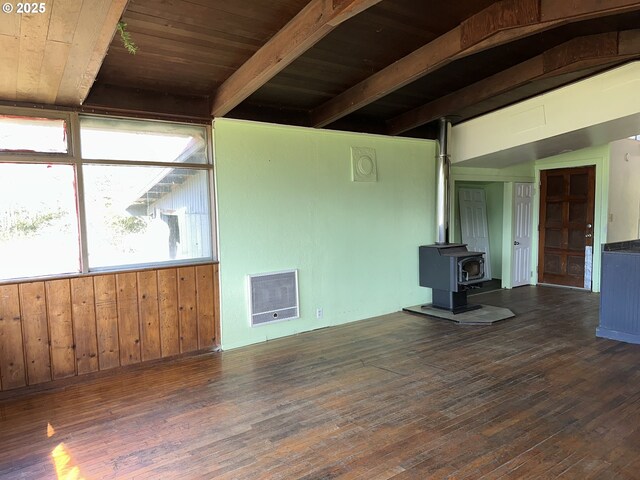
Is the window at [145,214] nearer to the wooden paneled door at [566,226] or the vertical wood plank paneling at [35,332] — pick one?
the vertical wood plank paneling at [35,332]

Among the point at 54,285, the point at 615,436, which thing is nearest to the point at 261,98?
the point at 54,285

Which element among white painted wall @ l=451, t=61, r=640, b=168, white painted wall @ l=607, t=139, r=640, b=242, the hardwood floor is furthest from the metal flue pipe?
white painted wall @ l=607, t=139, r=640, b=242

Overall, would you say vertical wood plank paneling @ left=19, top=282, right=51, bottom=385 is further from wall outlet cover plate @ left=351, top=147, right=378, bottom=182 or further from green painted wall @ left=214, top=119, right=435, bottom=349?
wall outlet cover plate @ left=351, top=147, right=378, bottom=182

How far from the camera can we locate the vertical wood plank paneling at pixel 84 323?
143 inches

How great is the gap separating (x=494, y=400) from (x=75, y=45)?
367 cm

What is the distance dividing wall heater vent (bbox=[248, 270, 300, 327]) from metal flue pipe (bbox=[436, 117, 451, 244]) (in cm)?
229

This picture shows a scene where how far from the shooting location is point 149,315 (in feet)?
13.1

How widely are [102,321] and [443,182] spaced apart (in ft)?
14.8

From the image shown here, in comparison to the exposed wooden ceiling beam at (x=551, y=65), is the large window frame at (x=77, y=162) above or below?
below

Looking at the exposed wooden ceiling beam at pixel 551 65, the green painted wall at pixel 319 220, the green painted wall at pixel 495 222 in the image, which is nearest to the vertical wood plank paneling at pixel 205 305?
the green painted wall at pixel 319 220

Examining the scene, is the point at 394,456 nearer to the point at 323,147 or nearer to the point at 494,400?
the point at 494,400

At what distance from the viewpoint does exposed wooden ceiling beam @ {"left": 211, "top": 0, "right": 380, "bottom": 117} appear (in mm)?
2486

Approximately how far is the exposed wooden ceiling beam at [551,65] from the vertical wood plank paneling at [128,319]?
13.5 ft

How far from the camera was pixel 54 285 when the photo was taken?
3520 millimetres
